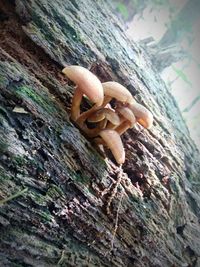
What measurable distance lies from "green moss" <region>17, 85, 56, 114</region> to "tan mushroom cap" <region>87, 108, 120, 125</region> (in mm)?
365

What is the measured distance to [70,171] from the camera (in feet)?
7.75

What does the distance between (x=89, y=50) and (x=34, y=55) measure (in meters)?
0.80

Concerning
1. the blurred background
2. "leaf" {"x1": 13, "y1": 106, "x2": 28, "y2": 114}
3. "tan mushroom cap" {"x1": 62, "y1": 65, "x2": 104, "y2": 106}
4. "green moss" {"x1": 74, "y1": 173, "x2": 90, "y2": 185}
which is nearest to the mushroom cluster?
"tan mushroom cap" {"x1": 62, "y1": 65, "x2": 104, "y2": 106}

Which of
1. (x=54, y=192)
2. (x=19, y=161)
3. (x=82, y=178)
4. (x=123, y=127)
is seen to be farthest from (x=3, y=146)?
(x=123, y=127)

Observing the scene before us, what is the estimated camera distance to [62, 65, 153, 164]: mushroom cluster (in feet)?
7.35

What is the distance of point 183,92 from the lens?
115 feet

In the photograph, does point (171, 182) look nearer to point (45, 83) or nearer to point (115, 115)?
point (115, 115)

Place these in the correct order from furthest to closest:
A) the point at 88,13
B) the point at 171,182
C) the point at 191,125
A: the point at 191,125 → the point at 88,13 → the point at 171,182

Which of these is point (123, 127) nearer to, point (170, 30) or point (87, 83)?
point (87, 83)

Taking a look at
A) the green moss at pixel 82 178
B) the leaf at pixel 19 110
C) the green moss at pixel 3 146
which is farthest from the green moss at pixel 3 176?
the green moss at pixel 82 178

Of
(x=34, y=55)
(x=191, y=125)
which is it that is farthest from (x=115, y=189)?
(x=191, y=125)

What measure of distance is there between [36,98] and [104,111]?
598 mm

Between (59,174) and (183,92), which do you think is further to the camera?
(183,92)

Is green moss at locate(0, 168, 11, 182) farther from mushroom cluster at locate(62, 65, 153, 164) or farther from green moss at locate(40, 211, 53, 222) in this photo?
mushroom cluster at locate(62, 65, 153, 164)
